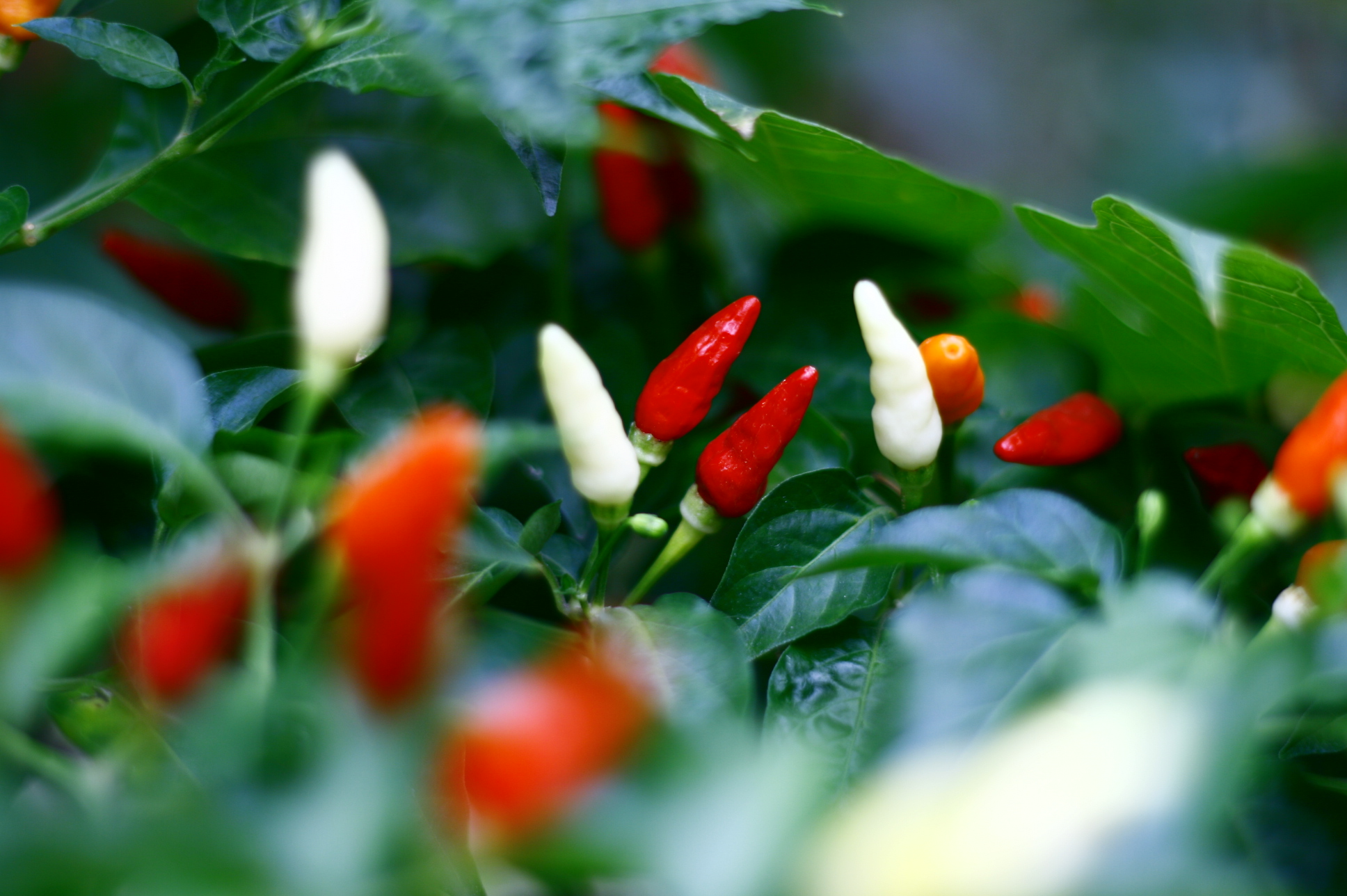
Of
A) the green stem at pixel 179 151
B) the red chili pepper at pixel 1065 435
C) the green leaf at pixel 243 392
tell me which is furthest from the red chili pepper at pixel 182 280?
the red chili pepper at pixel 1065 435

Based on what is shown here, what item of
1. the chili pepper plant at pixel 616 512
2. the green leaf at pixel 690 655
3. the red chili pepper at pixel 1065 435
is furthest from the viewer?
the red chili pepper at pixel 1065 435

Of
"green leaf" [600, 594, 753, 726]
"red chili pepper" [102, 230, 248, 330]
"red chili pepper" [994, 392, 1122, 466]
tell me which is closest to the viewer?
"green leaf" [600, 594, 753, 726]

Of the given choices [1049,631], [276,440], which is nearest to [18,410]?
[276,440]

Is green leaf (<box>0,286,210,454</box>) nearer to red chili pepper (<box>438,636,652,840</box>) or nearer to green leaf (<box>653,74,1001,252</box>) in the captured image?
red chili pepper (<box>438,636,652,840</box>)

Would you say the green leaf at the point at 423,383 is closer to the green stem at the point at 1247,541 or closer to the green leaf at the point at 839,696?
the green leaf at the point at 839,696

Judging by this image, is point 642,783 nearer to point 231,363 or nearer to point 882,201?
point 231,363

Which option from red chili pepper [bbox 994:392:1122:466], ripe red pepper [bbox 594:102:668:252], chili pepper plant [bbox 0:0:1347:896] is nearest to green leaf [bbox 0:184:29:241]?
chili pepper plant [bbox 0:0:1347:896]
